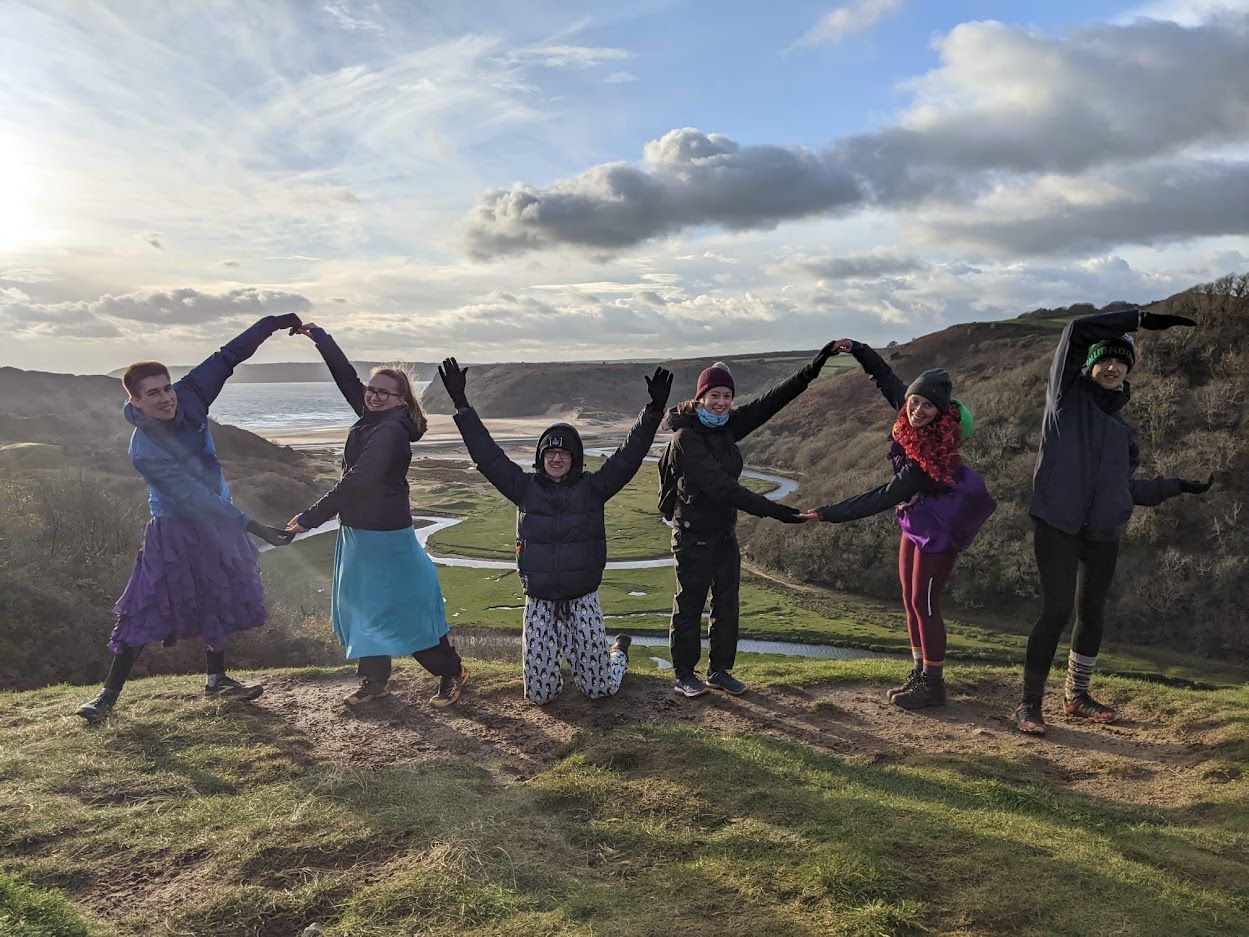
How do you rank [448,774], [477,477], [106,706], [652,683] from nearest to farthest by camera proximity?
[448,774] → [106,706] → [652,683] → [477,477]

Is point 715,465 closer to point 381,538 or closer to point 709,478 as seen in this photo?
point 709,478

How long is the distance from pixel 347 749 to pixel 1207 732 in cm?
740

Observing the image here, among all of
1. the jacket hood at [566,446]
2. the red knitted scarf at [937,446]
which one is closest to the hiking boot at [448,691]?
the jacket hood at [566,446]

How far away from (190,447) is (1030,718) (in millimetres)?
8075

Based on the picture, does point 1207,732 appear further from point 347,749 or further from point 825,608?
point 825,608

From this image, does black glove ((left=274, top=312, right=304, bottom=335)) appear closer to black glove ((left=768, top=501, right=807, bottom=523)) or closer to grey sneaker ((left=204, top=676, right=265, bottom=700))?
grey sneaker ((left=204, top=676, right=265, bottom=700))

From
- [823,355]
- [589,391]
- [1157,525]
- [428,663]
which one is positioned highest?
[589,391]

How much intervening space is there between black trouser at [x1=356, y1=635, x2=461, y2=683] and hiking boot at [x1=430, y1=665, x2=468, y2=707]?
0.32 ft

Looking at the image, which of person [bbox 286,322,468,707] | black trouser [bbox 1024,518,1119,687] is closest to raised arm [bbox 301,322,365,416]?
person [bbox 286,322,468,707]

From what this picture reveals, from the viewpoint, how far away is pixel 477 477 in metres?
82.3

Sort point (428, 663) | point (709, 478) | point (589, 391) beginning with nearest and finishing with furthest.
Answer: point (709, 478) → point (428, 663) → point (589, 391)

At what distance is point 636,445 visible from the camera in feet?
22.2

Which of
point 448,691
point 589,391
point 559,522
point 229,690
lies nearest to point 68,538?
point 229,690

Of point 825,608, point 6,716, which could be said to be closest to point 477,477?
point 825,608
